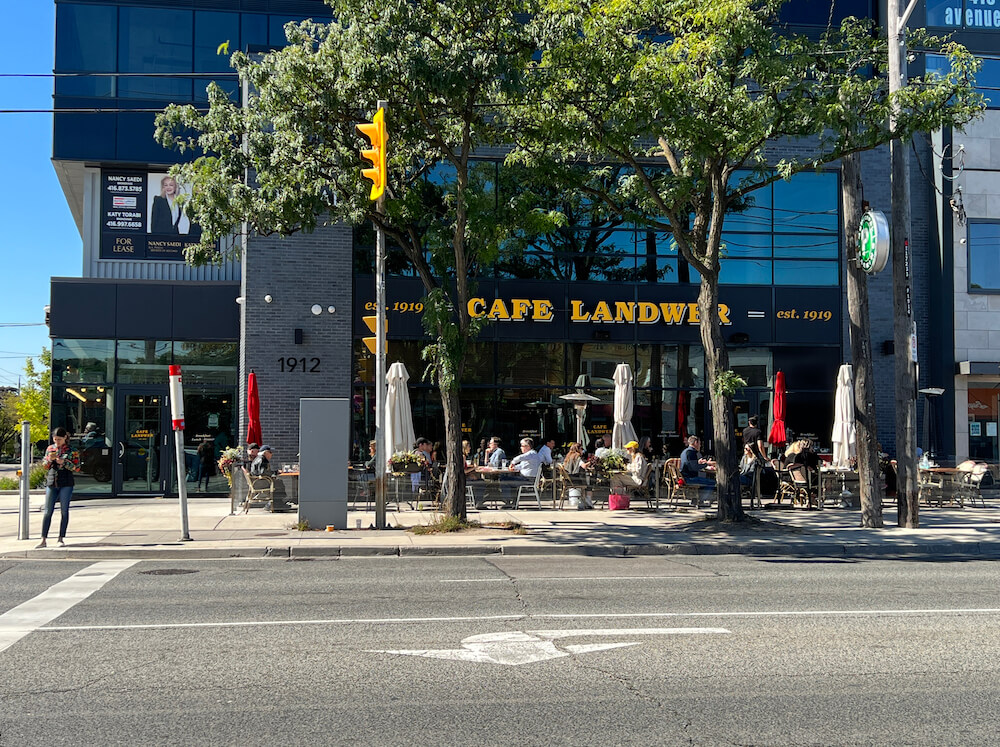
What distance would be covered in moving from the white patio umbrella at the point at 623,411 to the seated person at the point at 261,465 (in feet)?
22.7

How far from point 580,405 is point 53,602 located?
526 inches

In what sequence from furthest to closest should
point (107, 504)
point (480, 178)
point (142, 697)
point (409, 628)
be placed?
1. point (107, 504)
2. point (480, 178)
3. point (409, 628)
4. point (142, 697)

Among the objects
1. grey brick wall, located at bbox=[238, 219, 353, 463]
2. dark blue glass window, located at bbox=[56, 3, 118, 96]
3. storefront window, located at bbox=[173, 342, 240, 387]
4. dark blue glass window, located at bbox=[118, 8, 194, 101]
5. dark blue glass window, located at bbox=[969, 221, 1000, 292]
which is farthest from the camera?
dark blue glass window, located at bbox=[969, 221, 1000, 292]

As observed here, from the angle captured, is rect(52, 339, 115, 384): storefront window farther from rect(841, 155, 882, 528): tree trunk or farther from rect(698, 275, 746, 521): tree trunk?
rect(841, 155, 882, 528): tree trunk

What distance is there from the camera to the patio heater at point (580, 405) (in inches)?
786

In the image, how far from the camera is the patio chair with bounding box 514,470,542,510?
18.4 m

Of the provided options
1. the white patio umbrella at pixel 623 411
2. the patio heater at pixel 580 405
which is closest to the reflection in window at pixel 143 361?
the patio heater at pixel 580 405

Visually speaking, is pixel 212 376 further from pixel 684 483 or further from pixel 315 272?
pixel 684 483

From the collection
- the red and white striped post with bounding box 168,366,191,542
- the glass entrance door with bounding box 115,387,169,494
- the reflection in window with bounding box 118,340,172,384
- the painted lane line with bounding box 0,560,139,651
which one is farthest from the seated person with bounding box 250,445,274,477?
the painted lane line with bounding box 0,560,139,651

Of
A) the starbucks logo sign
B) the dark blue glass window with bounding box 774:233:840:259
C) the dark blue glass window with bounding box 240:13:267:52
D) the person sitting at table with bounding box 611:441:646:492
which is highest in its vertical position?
the dark blue glass window with bounding box 240:13:267:52

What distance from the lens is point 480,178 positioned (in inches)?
663

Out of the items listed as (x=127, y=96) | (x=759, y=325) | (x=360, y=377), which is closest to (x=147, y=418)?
(x=360, y=377)

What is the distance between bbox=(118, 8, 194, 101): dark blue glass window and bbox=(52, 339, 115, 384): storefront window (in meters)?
6.09

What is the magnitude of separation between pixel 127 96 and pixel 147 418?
773 cm
